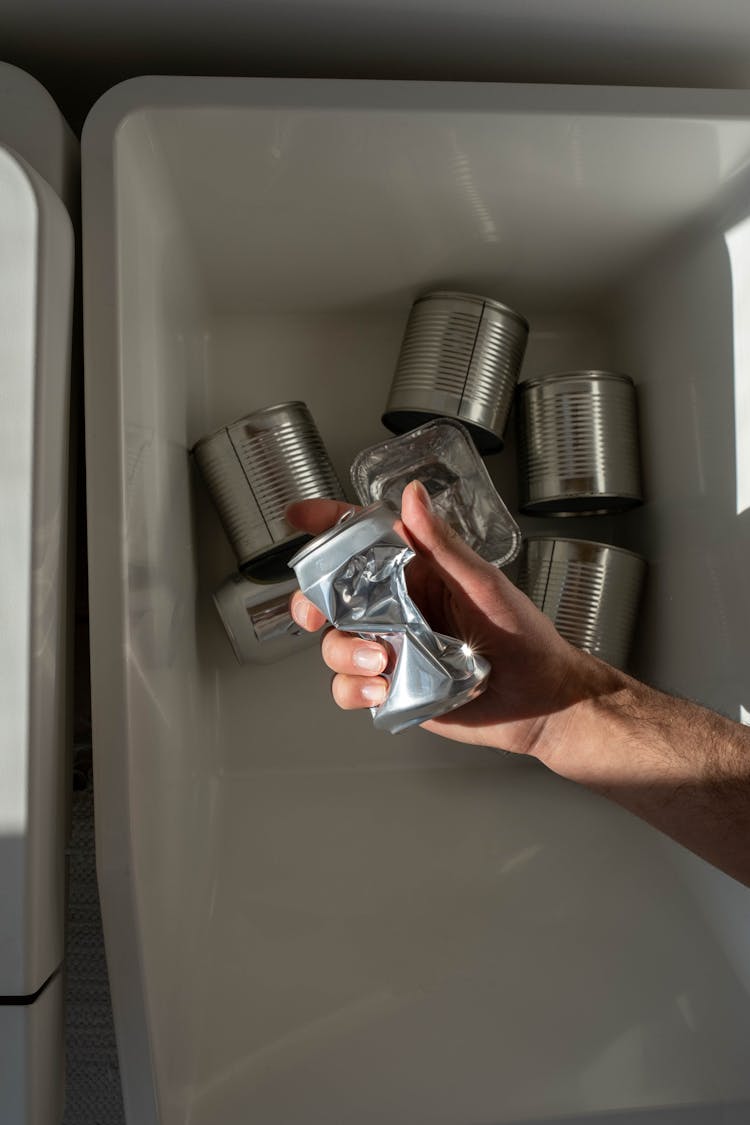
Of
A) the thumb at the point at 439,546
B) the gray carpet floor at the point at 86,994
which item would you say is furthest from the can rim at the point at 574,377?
the gray carpet floor at the point at 86,994

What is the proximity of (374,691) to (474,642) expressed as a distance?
0.08 metres

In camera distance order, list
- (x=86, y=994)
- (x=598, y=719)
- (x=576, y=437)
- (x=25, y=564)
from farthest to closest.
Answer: (x=86, y=994), (x=576, y=437), (x=598, y=719), (x=25, y=564)

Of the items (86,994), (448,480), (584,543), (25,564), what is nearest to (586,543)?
(584,543)

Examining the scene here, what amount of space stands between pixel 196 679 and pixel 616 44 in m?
0.53

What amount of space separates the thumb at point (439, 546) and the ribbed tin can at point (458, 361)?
0.58 feet

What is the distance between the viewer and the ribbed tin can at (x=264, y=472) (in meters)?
0.68

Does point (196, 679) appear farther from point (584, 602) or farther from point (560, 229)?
point (560, 229)

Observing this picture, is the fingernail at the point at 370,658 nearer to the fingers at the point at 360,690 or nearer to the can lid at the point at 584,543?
the fingers at the point at 360,690

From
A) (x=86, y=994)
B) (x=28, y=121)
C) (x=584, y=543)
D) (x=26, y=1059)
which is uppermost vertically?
(x=28, y=121)

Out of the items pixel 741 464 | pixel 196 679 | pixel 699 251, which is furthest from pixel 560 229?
pixel 196 679

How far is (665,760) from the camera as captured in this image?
0.59 m

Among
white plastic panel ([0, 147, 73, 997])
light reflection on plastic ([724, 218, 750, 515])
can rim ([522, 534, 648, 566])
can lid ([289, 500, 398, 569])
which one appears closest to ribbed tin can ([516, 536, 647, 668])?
can rim ([522, 534, 648, 566])

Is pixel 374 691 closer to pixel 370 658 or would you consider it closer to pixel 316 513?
pixel 370 658

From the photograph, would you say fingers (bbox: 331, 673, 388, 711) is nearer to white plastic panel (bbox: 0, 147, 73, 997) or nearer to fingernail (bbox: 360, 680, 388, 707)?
fingernail (bbox: 360, 680, 388, 707)
